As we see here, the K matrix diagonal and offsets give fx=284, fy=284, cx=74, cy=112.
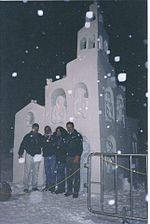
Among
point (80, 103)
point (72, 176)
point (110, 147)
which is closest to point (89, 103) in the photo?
point (80, 103)

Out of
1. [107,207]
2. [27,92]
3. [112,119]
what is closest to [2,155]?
[27,92]

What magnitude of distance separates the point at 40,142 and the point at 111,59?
3.22 meters

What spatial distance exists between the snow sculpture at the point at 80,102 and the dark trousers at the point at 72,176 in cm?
158

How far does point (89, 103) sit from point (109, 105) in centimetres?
66

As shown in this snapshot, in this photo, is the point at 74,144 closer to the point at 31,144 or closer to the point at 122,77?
the point at 31,144

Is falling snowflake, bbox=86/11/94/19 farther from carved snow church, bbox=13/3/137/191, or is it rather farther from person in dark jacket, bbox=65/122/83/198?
person in dark jacket, bbox=65/122/83/198

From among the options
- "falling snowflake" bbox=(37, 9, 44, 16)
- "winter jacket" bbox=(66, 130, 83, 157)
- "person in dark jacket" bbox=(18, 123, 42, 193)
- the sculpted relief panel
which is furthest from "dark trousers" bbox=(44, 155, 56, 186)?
"falling snowflake" bbox=(37, 9, 44, 16)

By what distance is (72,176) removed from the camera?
489 cm

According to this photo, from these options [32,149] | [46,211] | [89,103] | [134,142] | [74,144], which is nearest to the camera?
[46,211]

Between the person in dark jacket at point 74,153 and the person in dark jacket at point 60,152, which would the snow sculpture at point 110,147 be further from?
the person in dark jacket at point 74,153

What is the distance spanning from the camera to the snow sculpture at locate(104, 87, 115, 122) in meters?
6.40

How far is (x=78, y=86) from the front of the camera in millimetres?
6508

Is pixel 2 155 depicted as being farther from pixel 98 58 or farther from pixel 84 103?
pixel 98 58

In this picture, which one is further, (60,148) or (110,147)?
(110,147)
